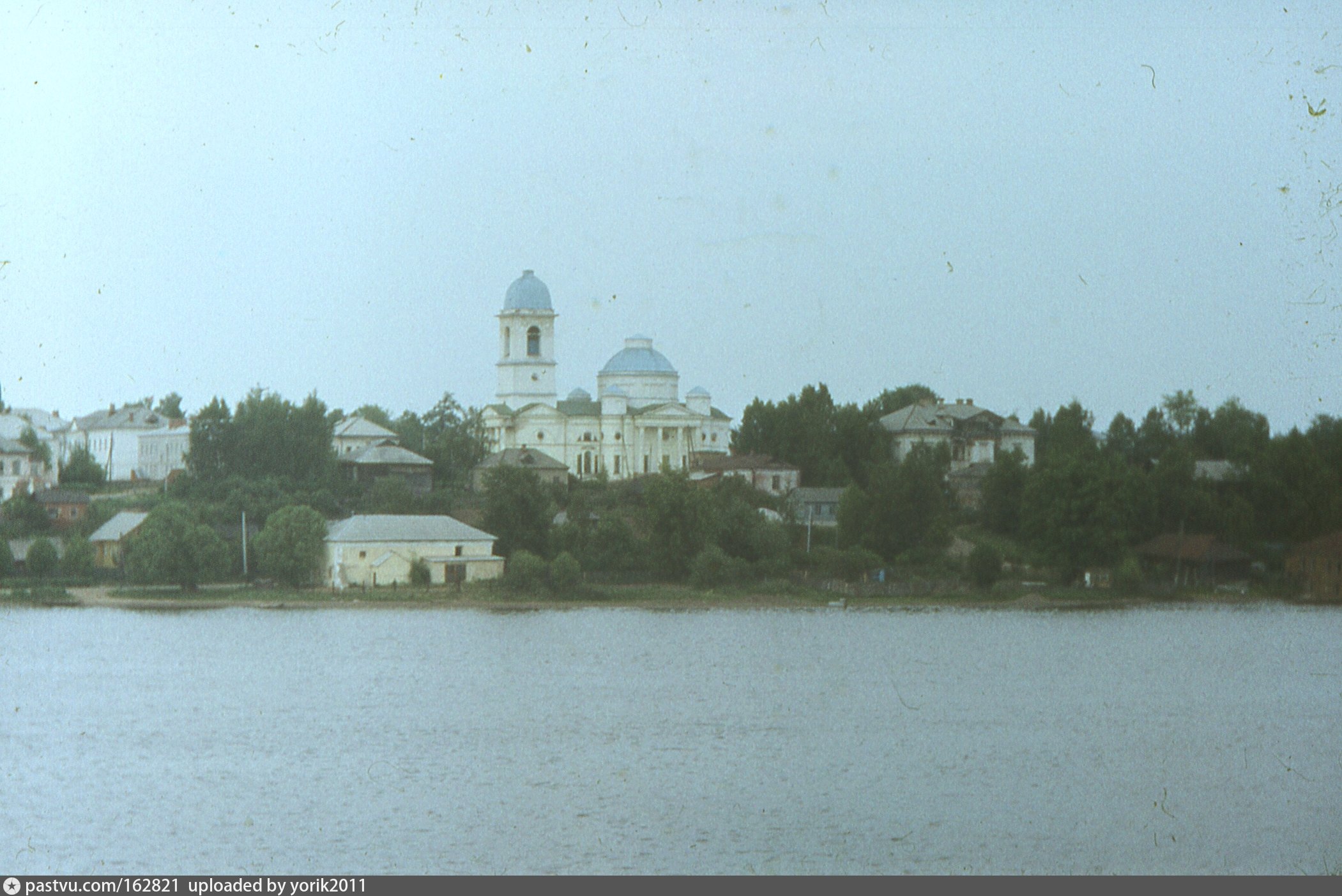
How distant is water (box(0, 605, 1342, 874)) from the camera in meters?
16.1

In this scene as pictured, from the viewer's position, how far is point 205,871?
15.1 meters

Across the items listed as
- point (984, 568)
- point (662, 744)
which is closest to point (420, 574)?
point (984, 568)

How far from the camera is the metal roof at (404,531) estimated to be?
39.2 meters

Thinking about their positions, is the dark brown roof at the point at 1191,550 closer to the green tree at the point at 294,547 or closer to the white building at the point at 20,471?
the green tree at the point at 294,547

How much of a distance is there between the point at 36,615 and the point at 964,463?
3438 centimetres

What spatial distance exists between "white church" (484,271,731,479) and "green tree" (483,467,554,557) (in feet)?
73.8

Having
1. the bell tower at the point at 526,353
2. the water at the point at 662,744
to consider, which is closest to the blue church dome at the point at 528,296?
the bell tower at the point at 526,353

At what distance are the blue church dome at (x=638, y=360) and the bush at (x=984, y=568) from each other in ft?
96.9

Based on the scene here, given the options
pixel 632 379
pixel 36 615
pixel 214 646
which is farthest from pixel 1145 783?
pixel 632 379

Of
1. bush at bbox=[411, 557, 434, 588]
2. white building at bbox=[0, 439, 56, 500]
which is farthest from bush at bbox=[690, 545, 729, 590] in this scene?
white building at bbox=[0, 439, 56, 500]

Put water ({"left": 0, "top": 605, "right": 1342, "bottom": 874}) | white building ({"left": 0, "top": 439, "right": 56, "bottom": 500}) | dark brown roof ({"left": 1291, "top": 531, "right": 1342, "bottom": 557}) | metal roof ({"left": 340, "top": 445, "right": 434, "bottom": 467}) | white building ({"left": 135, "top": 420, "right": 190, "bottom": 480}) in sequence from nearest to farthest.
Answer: water ({"left": 0, "top": 605, "right": 1342, "bottom": 874}) → dark brown roof ({"left": 1291, "top": 531, "right": 1342, "bottom": 557}) → white building ({"left": 0, "top": 439, "right": 56, "bottom": 500}) → metal roof ({"left": 340, "top": 445, "right": 434, "bottom": 467}) → white building ({"left": 135, "top": 420, "right": 190, "bottom": 480})

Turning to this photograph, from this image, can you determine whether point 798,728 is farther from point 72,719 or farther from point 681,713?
point 72,719

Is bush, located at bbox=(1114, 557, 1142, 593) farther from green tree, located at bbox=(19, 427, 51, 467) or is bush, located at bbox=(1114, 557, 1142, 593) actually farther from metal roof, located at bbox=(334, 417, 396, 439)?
green tree, located at bbox=(19, 427, 51, 467)

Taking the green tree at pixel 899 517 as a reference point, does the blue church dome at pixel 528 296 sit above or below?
above
